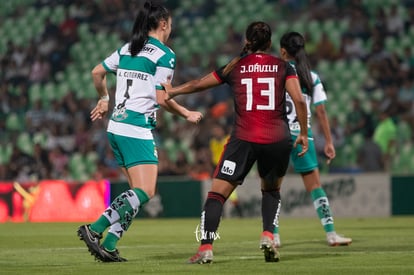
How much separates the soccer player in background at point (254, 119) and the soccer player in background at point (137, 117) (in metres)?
0.29

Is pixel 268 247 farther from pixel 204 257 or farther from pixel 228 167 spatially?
pixel 228 167

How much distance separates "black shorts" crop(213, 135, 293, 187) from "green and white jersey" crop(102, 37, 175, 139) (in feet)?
2.66

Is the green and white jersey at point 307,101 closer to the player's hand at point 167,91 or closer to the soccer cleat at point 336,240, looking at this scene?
the soccer cleat at point 336,240

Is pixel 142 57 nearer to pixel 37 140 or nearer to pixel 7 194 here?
pixel 7 194

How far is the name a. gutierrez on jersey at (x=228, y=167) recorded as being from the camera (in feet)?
28.5

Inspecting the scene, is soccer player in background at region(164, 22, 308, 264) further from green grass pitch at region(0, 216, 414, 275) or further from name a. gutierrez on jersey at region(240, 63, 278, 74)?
green grass pitch at region(0, 216, 414, 275)

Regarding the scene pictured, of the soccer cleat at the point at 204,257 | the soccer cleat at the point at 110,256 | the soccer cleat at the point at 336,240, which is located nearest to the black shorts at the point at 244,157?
the soccer cleat at the point at 204,257

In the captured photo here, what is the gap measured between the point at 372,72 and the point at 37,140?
7.62 m

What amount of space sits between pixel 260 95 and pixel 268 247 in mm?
1294

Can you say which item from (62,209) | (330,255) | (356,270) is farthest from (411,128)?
(356,270)

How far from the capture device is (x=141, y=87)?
9086 millimetres

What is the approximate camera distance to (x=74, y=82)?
2553cm

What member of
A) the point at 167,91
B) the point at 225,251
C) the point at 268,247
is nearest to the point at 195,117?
the point at 167,91

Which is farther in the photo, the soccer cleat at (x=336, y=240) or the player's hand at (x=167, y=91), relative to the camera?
the soccer cleat at (x=336, y=240)
